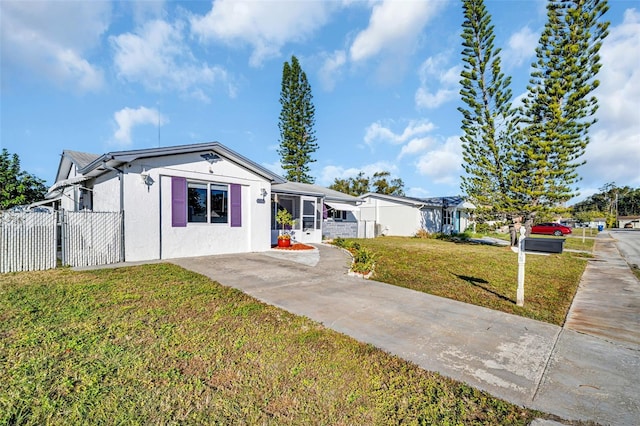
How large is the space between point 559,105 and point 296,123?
28.5m

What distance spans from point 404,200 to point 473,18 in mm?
15830

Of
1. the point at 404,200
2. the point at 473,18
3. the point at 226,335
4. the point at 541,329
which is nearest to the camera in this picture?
the point at 226,335

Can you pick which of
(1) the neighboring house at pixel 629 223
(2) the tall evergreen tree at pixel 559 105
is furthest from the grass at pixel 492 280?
(1) the neighboring house at pixel 629 223

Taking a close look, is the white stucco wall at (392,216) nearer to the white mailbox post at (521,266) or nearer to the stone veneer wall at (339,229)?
the stone veneer wall at (339,229)

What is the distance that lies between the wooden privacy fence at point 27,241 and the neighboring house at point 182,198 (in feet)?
6.64

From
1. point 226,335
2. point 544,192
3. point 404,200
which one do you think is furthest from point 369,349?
point 404,200

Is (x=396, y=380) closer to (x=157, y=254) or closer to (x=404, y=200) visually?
(x=157, y=254)

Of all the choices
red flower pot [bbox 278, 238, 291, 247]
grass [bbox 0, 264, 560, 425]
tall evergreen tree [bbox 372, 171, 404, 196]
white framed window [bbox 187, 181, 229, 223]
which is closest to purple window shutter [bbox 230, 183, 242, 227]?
white framed window [bbox 187, 181, 229, 223]

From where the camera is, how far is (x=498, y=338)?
443 centimetres

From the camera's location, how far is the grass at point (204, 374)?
2623 millimetres

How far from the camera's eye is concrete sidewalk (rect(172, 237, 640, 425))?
3.01 metres

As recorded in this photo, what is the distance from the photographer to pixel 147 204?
35.3 feet

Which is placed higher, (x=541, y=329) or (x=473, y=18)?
(x=473, y=18)

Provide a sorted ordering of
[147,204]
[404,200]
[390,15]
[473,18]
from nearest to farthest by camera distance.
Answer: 1. [147,204]
2. [390,15]
3. [473,18]
4. [404,200]
